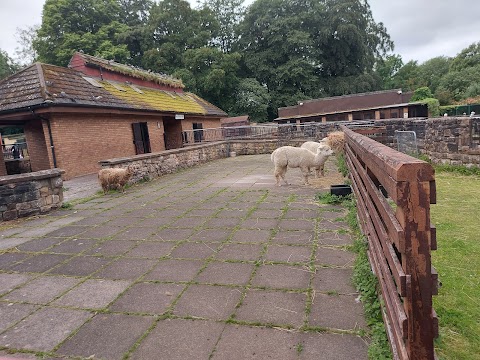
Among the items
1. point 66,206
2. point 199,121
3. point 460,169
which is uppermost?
point 199,121

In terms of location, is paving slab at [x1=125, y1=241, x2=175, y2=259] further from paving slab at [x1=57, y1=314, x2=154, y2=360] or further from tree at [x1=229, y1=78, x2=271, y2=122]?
tree at [x1=229, y1=78, x2=271, y2=122]

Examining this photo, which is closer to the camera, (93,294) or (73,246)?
(93,294)

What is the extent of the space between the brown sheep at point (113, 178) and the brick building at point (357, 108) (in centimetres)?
3032

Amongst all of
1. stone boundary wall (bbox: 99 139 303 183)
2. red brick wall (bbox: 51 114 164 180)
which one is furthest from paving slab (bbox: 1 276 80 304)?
red brick wall (bbox: 51 114 164 180)

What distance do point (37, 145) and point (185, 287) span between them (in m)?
12.7

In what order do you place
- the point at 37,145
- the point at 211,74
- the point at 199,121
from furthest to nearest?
the point at 211,74 → the point at 199,121 → the point at 37,145

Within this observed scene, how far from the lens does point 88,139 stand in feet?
42.2

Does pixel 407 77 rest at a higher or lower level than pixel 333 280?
higher

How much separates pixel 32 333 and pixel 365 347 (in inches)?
109

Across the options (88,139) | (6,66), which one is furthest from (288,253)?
(6,66)

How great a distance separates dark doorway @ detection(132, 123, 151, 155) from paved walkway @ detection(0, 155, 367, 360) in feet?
33.4

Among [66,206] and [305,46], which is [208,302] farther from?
[305,46]

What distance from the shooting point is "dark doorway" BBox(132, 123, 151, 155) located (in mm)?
15972

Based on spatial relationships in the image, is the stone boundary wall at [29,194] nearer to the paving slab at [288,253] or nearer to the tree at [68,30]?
the paving slab at [288,253]
